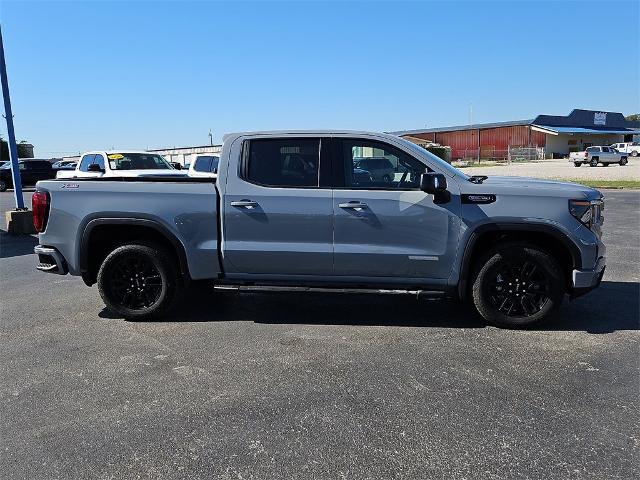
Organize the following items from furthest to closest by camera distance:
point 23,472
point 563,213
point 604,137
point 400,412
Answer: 1. point 604,137
2. point 563,213
3. point 400,412
4. point 23,472

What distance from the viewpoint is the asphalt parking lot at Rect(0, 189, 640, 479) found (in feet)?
9.43

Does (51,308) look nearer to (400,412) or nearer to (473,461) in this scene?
(400,412)

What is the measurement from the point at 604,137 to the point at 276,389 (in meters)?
85.0

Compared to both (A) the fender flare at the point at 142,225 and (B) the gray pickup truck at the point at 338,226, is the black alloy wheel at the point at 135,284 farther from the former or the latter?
(A) the fender flare at the point at 142,225

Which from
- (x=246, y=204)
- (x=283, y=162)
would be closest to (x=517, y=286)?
(x=283, y=162)

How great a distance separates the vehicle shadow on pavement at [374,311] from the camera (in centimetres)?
517

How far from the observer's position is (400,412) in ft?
11.1

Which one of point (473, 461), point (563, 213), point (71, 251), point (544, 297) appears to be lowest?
point (473, 461)

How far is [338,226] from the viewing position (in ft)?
16.0

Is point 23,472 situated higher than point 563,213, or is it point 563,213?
point 563,213

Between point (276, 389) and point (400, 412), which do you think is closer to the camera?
point (400, 412)

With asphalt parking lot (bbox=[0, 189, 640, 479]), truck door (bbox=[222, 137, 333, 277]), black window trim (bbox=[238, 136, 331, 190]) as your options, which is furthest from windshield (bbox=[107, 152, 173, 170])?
truck door (bbox=[222, 137, 333, 277])

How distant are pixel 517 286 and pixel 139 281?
148 inches

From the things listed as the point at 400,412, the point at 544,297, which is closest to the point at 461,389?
the point at 400,412
